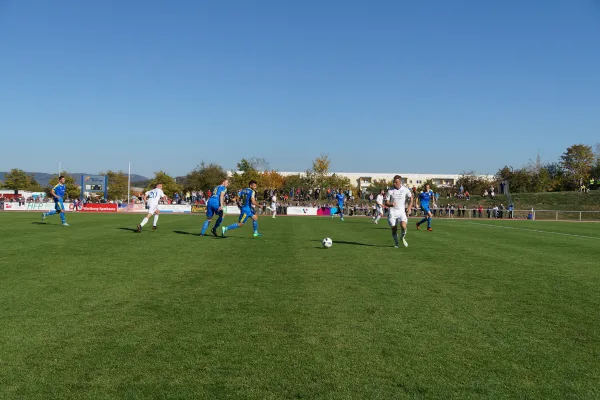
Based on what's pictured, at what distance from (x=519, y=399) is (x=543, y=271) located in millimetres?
7014

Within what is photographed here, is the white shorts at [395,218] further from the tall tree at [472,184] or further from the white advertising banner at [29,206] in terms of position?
the tall tree at [472,184]

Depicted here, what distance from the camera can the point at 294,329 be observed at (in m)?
5.38

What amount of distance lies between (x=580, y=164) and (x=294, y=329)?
308ft

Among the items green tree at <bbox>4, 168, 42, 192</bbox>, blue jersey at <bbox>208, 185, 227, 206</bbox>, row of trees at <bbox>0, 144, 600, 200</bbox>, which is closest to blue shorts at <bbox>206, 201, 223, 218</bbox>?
blue jersey at <bbox>208, 185, 227, 206</bbox>

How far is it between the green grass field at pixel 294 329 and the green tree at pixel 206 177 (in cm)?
7698

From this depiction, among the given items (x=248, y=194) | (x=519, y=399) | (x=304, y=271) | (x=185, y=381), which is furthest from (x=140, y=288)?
(x=248, y=194)

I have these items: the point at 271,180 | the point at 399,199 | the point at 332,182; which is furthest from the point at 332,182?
the point at 399,199

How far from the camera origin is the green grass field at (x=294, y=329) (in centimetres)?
389

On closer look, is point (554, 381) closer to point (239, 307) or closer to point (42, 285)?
point (239, 307)

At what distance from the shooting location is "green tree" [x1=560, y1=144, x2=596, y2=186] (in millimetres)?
83438

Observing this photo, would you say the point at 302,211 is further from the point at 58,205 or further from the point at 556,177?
the point at 556,177

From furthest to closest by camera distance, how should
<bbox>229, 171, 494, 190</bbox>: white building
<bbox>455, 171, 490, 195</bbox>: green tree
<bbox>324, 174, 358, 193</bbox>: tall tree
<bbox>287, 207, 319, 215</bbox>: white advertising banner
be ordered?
<bbox>229, 171, 494, 190</bbox>: white building → <bbox>324, 174, 358, 193</bbox>: tall tree → <bbox>455, 171, 490, 195</bbox>: green tree → <bbox>287, 207, 319, 215</bbox>: white advertising banner

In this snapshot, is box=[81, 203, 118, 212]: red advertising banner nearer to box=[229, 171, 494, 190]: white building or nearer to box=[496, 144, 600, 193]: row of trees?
box=[496, 144, 600, 193]: row of trees

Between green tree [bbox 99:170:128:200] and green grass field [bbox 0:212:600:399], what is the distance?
348 ft
